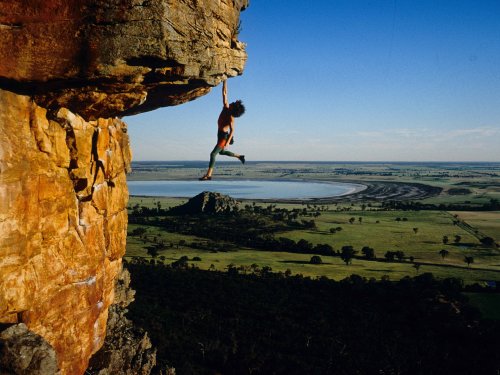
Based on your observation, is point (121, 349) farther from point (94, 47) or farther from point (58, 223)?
point (94, 47)

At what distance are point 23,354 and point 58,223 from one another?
344 cm

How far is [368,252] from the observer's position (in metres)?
85.3

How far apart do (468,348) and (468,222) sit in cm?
9435

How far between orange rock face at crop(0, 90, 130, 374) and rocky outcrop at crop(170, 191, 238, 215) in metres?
125

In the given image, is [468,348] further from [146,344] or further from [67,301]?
[67,301]

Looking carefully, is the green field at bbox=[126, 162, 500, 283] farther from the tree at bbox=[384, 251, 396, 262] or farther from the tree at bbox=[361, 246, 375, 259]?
the tree at bbox=[384, 251, 396, 262]

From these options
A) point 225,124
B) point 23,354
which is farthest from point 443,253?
point 23,354

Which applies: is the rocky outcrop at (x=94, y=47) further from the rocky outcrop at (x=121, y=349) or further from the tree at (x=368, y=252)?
the tree at (x=368, y=252)

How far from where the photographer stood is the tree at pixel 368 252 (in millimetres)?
84444

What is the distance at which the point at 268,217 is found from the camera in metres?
126

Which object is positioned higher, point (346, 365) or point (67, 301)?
point (67, 301)

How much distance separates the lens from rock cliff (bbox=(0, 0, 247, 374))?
9.87m

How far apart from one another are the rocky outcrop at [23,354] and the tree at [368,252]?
263ft

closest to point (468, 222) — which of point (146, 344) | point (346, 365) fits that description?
point (346, 365)
